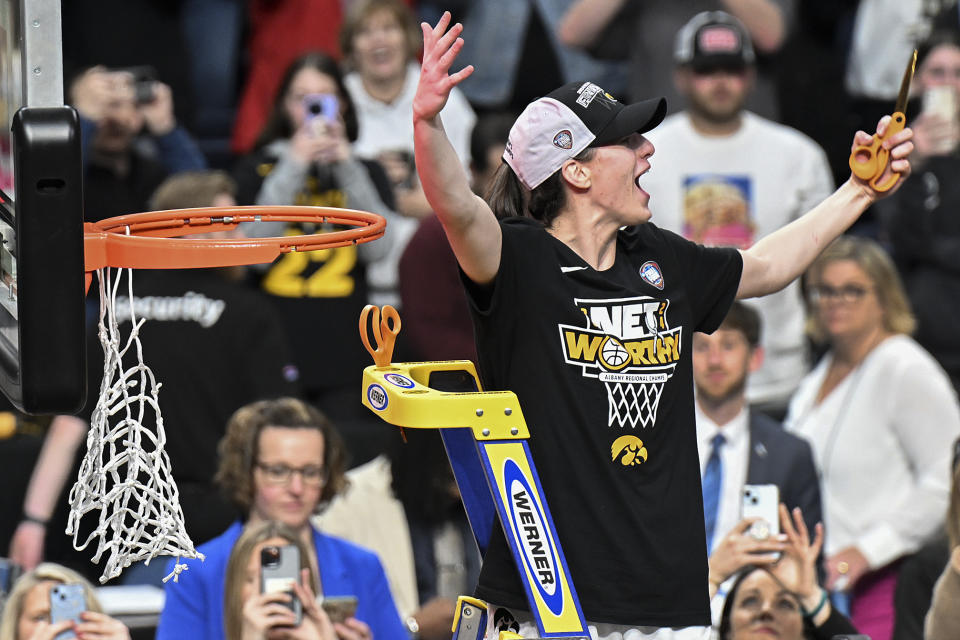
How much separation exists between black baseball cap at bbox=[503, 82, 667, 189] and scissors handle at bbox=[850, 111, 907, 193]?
2.57 ft

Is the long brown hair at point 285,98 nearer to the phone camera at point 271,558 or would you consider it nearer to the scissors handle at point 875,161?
the phone camera at point 271,558

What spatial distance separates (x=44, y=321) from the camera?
3.39 m

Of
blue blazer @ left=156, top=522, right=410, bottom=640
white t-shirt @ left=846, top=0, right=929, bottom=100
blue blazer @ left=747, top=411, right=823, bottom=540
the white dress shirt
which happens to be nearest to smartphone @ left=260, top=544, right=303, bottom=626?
blue blazer @ left=156, top=522, right=410, bottom=640

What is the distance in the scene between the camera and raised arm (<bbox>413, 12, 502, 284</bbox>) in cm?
384

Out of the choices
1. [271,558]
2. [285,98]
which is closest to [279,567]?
[271,558]

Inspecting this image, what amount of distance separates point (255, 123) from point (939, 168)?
12.3 ft

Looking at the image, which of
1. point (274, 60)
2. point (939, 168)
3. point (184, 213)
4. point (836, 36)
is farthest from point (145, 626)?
point (836, 36)

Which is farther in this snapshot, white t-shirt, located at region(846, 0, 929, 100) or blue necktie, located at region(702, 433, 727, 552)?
white t-shirt, located at region(846, 0, 929, 100)

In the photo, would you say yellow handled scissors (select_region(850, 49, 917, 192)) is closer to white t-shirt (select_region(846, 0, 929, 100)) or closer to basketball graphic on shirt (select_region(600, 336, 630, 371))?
basketball graphic on shirt (select_region(600, 336, 630, 371))

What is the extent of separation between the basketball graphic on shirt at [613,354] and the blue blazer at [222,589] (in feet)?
7.80

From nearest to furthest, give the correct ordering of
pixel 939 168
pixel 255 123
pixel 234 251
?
pixel 234 251
pixel 939 168
pixel 255 123

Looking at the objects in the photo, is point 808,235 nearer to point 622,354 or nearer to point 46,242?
point 622,354

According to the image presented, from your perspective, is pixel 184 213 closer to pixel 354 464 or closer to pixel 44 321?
pixel 44 321

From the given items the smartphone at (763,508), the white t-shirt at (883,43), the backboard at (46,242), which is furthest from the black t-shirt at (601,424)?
the white t-shirt at (883,43)
